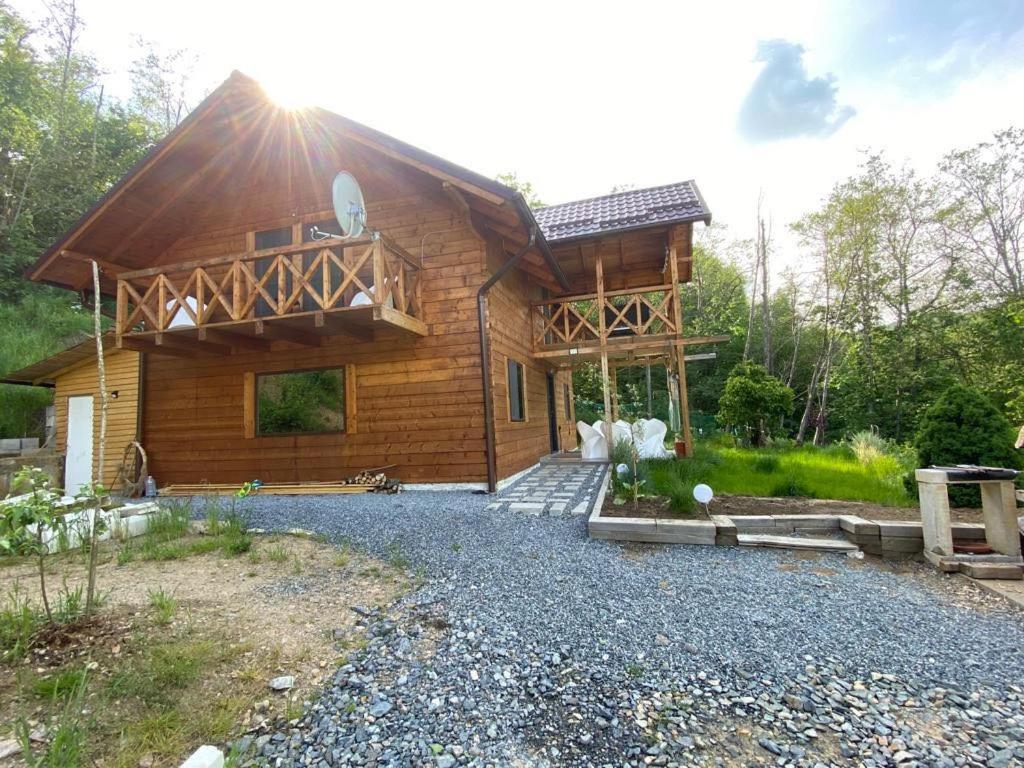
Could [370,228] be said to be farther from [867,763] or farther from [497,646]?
[867,763]

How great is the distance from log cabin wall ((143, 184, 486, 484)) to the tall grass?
283 cm

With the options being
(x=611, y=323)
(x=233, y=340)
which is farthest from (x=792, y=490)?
(x=233, y=340)

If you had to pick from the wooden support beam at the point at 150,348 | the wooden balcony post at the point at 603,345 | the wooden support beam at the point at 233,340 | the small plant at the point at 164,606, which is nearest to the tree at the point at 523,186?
the wooden balcony post at the point at 603,345

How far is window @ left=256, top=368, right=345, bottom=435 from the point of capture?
732cm

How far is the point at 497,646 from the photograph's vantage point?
2.24 metres

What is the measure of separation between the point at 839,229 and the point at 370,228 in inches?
571

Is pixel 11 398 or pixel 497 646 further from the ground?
pixel 11 398

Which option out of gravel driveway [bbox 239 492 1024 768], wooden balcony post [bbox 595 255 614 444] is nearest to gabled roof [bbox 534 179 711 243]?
wooden balcony post [bbox 595 255 614 444]

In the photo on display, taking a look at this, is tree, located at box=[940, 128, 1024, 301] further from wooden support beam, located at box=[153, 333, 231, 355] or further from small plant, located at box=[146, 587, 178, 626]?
wooden support beam, located at box=[153, 333, 231, 355]

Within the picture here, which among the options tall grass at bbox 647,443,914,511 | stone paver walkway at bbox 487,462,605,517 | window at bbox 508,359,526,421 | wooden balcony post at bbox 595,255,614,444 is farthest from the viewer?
wooden balcony post at bbox 595,255,614,444

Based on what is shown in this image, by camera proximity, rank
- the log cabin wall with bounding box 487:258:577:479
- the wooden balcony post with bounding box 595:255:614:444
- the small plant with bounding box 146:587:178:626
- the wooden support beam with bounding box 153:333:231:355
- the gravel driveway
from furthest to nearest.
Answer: the wooden balcony post with bounding box 595:255:614:444 < the log cabin wall with bounding box 487:258:577:479 < the wooden support beam with bounding box 153:333:231:355 < the small plant with bounding box 146:587:178:626 < the gravel driveway

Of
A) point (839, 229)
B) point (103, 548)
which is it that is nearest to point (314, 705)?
point (103, 548)

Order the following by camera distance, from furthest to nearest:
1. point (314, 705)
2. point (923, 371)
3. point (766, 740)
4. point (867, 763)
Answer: point (923, 371)
point (314, 705)
point (766, 740)
point (867, 763)

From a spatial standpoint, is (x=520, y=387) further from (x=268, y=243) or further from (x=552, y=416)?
(x=268, y=243)
